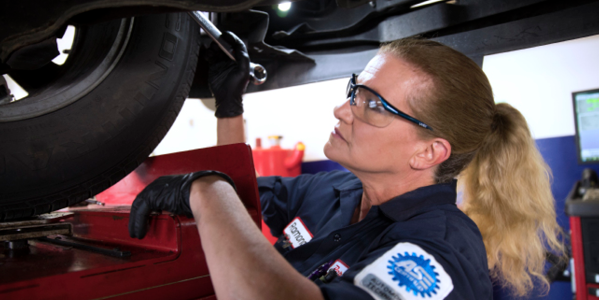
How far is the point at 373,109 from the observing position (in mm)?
862

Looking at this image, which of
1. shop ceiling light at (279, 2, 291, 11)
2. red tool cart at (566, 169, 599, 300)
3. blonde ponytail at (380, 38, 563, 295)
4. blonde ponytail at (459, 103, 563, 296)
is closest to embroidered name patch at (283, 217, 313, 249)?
blonde ponytail at (380, 38, 563, 295)

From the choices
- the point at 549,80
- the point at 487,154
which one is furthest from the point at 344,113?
the point at 549,80

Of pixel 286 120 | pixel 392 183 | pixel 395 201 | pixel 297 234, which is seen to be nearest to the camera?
pixel 395 201

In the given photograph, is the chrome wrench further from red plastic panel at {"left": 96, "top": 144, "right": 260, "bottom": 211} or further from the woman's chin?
the woman's chin

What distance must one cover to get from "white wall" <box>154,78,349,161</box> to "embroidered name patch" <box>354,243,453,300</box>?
2002 mm

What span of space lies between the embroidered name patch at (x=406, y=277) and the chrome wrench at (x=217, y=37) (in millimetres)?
654

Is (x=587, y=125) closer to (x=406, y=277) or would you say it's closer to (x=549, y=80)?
(x=549, y=80)

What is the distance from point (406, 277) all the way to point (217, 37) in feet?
2.51

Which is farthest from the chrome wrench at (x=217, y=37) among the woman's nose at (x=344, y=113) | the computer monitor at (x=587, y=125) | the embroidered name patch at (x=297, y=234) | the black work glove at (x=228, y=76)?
the computer monitor at (x=587, y=125)

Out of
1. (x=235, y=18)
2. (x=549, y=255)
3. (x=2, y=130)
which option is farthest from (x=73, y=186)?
(x=549, y=255)

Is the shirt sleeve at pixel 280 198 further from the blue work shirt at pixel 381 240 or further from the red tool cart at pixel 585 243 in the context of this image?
the red tool cart at pixel 585 243

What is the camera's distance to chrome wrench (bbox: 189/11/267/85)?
0.88 meters

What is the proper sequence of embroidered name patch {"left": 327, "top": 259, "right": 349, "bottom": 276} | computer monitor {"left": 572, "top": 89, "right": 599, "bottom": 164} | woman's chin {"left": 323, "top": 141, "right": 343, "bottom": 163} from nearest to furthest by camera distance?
1. embroidered name patch {"left": 327, "top": 259, "right": 349, "bottom": 276}
2. woman's chin {"left": 323, "top": 141, "right": 343, "bottom": 163}
3. computer monitor {"left": 572, "top": 89, "right": 599, "bottom": 164}

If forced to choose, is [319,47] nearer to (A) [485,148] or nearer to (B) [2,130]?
(A) [485,148]
